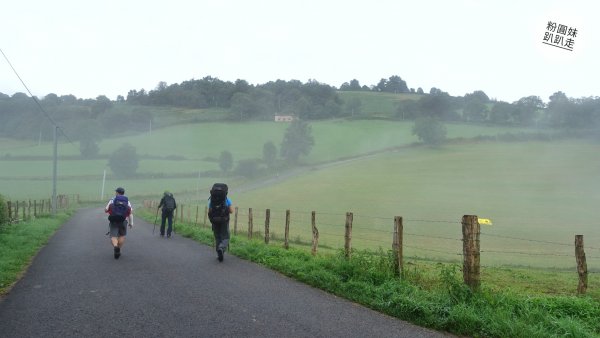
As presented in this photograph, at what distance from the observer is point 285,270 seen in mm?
9805

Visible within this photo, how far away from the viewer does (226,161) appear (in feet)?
266

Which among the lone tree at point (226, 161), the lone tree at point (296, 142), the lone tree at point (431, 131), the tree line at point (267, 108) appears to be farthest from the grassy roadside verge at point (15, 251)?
the lone tree at point (431, 131)

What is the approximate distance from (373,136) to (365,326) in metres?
104

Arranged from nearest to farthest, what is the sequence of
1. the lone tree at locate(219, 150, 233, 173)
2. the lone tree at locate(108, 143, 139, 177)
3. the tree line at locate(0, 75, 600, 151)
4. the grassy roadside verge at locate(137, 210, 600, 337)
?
the grassy roadside verge at locate(137, 210, 600, 337)
the lone tree at locate(219, 150, 233, 173)
the lone tree at locate(108, 143, 139, 177)
the tree line at locate(0, 75, 600, 151)

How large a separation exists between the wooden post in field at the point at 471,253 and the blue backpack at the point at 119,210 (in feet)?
27.5

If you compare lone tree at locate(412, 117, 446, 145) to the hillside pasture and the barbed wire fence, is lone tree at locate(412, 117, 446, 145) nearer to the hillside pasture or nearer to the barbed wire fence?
the hillside pasture

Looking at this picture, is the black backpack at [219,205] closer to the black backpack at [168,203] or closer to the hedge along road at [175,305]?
the hedge along road at [175,305]

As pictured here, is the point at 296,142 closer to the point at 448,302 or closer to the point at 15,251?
the point at 15,251

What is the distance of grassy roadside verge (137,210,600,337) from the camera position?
5941 millimetres

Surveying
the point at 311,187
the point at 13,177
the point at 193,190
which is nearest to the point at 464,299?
the point at 311,187

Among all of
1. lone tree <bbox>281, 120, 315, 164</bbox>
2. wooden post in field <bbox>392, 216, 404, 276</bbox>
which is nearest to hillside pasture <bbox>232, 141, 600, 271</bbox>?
wooden post in field <bbox>392, 216, 404, 276</bbox>

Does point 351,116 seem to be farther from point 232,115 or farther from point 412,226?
point 412,226

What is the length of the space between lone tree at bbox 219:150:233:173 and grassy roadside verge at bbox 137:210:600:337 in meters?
71.8

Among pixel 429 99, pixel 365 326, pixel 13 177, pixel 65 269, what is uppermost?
pixel 429 99
